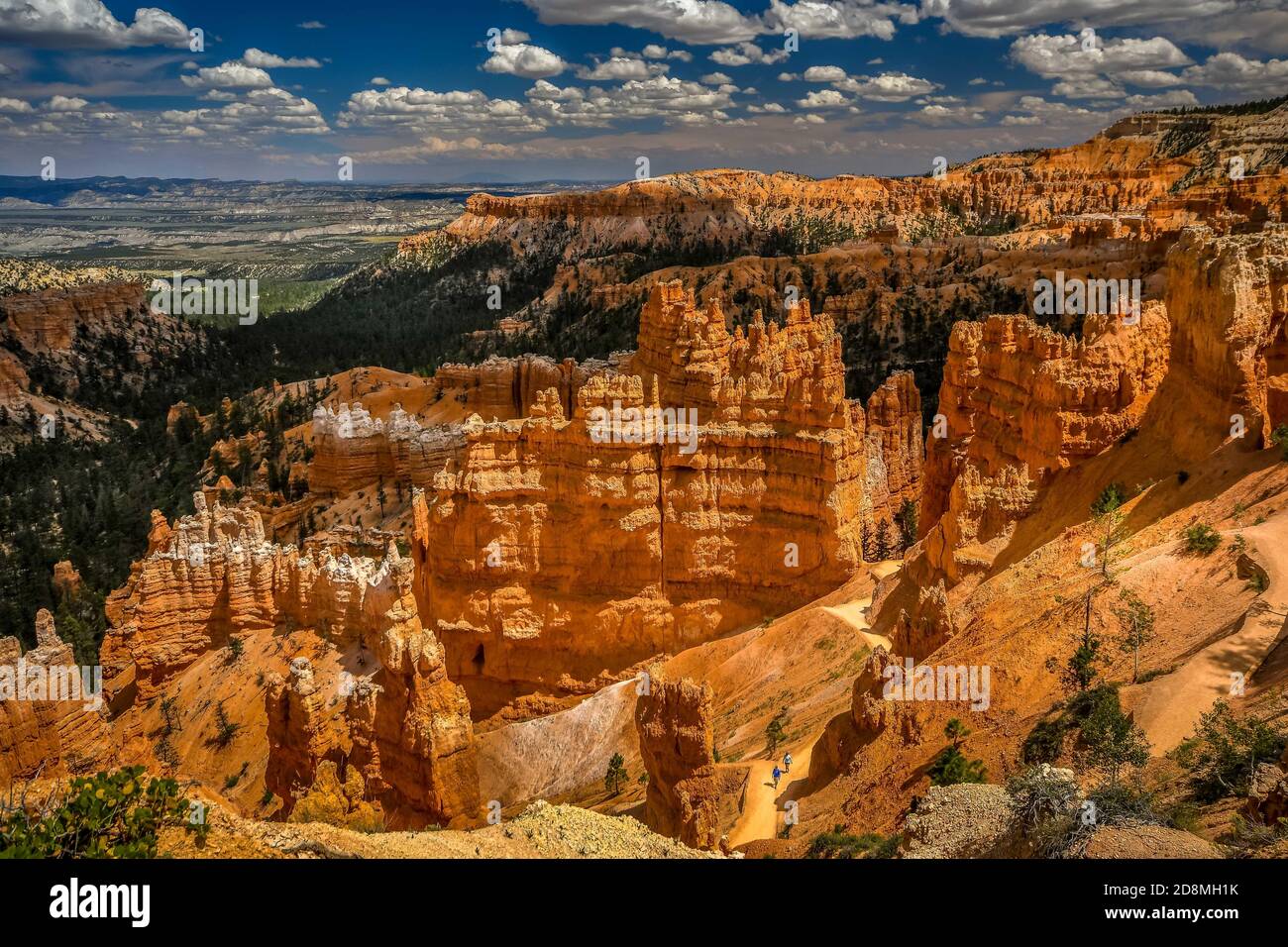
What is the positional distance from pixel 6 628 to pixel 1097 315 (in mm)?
42716

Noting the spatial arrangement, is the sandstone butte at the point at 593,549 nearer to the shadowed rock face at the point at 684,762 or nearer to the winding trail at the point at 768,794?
the winding trail at the point at 768,794

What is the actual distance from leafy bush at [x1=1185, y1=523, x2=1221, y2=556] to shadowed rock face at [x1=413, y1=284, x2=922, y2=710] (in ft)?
28.2

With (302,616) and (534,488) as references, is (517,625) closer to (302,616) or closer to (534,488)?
(534,488)

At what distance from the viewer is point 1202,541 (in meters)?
15.2

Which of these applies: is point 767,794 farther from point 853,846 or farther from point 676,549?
point 676,549

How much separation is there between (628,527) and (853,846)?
44.7 ft

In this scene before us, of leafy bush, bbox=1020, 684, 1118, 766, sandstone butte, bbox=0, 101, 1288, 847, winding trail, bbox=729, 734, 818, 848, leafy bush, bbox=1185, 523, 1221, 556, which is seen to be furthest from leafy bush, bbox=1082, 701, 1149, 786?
winding trail, bbox=729, 734, 818, 848

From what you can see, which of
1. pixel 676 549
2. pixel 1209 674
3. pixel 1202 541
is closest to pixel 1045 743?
pixel 1209 674

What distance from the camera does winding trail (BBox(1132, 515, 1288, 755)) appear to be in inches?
460

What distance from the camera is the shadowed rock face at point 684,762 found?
15.9m

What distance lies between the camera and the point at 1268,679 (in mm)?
11461

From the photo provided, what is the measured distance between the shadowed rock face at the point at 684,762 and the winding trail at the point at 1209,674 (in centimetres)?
659

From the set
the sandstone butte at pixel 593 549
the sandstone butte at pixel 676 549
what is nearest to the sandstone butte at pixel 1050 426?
the sandstone butte at pixel 676 549
